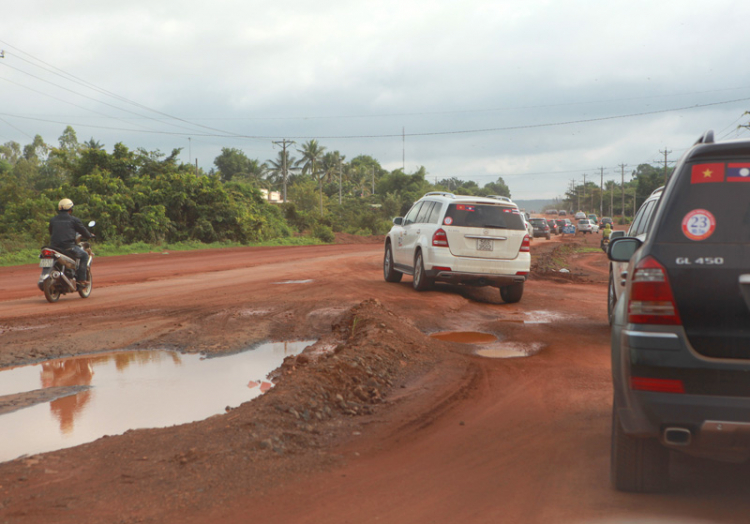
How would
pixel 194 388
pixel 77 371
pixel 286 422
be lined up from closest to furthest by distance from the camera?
1. pixel 286 422
2. pixel 194 388
3. pixel 77 371

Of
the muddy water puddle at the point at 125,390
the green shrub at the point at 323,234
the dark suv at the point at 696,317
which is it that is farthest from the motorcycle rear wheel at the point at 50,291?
the green shrub at the point at 323,234

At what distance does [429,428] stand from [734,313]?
2.56m

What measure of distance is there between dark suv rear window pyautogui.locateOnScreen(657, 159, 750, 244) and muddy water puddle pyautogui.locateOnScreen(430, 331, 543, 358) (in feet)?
15.4

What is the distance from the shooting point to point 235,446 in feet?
14.8

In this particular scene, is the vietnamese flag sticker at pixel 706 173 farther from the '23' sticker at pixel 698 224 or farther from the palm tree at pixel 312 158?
the palm tree at pixel 312 158

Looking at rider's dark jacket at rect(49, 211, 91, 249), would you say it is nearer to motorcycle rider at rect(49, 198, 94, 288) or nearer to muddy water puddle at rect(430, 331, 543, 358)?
→ motorcycle rider at rect(49, 198, 94, 288)

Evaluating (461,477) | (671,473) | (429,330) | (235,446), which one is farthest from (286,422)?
(429,330)

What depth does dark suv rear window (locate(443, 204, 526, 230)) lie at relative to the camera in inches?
499

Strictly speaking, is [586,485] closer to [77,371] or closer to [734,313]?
[734,313]

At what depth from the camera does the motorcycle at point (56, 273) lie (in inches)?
472

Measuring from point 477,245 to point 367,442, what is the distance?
811 cm

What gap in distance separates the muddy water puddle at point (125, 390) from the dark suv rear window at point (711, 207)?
3921 millimetres

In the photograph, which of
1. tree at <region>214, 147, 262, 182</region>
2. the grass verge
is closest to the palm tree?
tree at <region>214, 147, 262, 182</region>

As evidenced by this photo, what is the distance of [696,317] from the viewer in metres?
3.37
